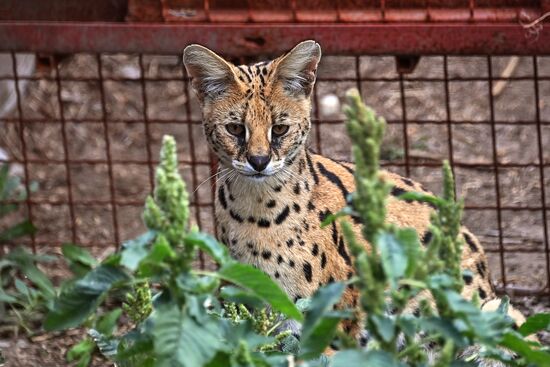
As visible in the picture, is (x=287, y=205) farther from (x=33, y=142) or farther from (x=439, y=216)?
(x=33, y=142)

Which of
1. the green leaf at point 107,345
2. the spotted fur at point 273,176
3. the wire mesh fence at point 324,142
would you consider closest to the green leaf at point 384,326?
the green leaf at point 107,345

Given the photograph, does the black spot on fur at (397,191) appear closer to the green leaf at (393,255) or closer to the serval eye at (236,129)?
the serval eye at (236,129)

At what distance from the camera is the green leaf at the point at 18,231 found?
19.6 feet

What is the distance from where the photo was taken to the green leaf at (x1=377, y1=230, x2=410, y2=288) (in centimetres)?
252

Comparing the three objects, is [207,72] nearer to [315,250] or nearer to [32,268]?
[315,250]

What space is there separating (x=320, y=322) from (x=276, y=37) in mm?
2700

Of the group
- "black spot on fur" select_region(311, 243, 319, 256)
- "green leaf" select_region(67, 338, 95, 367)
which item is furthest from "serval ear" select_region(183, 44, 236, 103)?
"green leaf" select_region(67, 338, 95, 367)

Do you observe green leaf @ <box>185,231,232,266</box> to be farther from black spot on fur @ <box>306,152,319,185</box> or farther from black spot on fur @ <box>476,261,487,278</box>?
black spot on fur @ <box>476,261,487,278</box>

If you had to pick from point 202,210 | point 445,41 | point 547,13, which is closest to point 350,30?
point 445,41

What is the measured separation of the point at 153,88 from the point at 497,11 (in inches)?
124

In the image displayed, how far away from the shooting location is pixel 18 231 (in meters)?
5.98

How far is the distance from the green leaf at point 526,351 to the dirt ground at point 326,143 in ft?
9.42

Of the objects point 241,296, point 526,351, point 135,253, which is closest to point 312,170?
point 241,296

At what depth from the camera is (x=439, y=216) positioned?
2814mm
